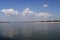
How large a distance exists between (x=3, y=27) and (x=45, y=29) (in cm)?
86

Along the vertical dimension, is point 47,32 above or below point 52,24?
below

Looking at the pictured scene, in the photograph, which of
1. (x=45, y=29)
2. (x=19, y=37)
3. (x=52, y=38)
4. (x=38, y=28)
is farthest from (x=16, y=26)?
(x=52, y=38)

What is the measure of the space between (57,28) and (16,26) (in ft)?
2.83

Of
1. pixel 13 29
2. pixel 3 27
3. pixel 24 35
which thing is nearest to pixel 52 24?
pixel 24 35

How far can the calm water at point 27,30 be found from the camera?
2072mm

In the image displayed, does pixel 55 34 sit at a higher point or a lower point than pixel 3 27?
lower

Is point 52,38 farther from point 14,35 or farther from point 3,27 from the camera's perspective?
A: point 3,27

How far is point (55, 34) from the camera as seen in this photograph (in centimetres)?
224

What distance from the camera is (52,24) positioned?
2.09 m

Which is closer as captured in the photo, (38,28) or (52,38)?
(38,28)

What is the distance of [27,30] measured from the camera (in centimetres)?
209

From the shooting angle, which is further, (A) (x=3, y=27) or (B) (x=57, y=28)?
(B) (x=57, y=28)

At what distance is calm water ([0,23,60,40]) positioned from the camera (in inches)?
81.6

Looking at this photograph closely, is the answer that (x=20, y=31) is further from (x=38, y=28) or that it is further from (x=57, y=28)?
(x=57, y=28)
